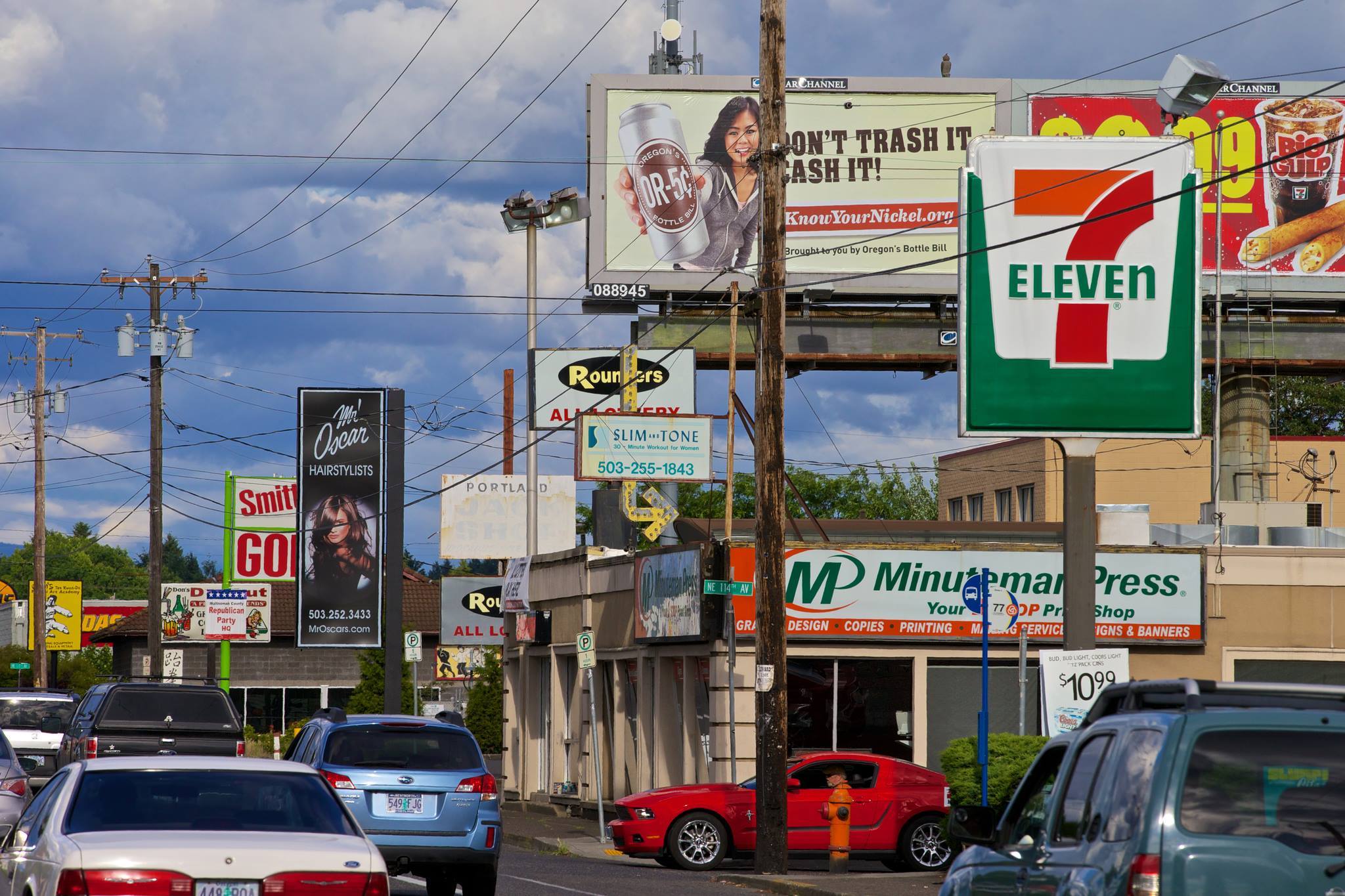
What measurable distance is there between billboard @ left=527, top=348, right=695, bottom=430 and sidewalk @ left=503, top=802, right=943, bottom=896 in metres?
10.1

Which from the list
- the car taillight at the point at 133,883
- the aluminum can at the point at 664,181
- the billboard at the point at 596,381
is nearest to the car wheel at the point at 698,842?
the car taillight at the point at 133,883

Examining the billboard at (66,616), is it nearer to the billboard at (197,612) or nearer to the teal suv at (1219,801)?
the billboard at (197,612)

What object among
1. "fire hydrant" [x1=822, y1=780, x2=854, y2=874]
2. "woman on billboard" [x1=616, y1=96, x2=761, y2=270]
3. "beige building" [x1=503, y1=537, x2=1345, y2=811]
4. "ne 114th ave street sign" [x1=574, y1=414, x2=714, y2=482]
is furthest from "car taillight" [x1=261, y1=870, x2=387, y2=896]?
"woman on billboard" [x1=616, y1=96, x2=761, y2=270]

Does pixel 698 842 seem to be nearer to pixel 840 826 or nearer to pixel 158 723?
pixel 840 826

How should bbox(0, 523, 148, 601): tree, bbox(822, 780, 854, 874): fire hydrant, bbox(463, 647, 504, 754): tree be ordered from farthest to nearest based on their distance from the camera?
1. bbox(0, 523, 148, 601): tree
2. bbox(463, 647, 504, 754): tree
3. bbox(822, 780, 854, 874): fire hydrant

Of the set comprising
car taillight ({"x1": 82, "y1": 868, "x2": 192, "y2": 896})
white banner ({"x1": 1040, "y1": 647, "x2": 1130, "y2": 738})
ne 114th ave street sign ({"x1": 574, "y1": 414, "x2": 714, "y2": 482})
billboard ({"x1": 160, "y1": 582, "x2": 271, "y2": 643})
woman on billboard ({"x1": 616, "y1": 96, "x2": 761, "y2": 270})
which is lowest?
billboard ({"x1": 160, "y1": 582, "x2": 271, "y2": 643})

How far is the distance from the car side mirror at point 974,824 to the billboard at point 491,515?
117ft

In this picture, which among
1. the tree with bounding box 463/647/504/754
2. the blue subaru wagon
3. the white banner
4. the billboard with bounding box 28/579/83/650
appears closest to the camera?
A: the blue subaru wagon

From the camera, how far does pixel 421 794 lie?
52.5 ft

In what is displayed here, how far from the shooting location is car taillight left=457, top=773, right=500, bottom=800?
52.9 feet

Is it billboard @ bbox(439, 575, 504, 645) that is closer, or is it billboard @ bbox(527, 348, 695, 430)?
billboard @ bbox(527, 348, 695, 430)

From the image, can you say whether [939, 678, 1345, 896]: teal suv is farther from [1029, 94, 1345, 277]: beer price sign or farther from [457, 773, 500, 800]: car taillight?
[1029, 94, 1345, 277]: beer price sign

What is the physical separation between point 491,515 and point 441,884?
29.0 metres

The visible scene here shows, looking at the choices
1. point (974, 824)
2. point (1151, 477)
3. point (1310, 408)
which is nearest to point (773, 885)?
point (974, 824)
